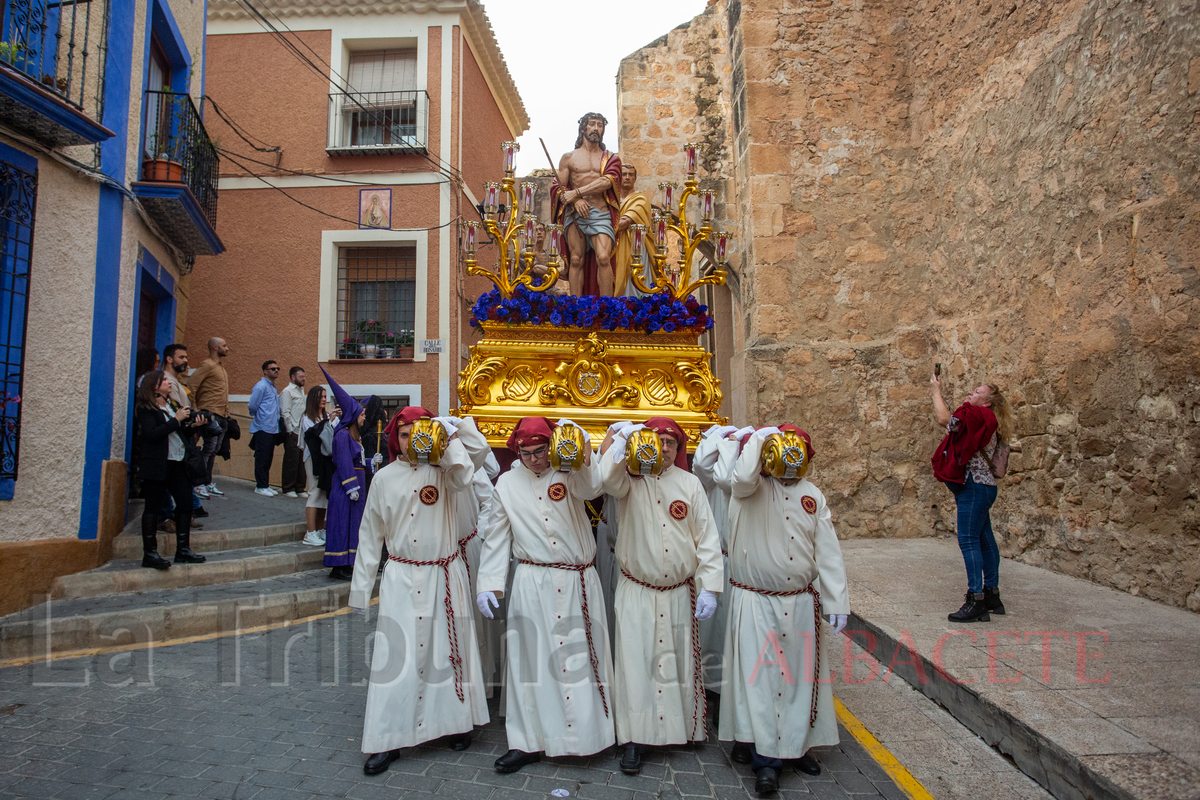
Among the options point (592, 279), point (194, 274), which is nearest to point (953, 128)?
point (592, 279)

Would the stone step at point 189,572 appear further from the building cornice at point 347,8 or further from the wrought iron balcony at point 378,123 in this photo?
the building cornice at point 347,8

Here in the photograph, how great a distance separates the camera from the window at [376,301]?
12.9 metres

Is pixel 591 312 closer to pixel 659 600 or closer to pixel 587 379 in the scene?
pixel 587 379

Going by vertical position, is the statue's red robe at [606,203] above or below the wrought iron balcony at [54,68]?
below

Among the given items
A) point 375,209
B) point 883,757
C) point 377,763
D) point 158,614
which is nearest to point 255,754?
point 377,763

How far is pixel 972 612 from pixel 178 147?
8979 mm

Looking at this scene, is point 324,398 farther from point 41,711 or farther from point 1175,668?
point 1175,668

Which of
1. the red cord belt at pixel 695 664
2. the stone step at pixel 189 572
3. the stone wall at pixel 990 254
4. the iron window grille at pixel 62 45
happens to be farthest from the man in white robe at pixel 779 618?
the iron window grille at pixel 62 45

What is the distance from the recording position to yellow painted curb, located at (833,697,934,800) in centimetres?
310

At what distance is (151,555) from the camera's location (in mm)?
5773

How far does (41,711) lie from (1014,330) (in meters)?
7.66

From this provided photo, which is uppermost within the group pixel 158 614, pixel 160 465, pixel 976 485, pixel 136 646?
pixel 160 465

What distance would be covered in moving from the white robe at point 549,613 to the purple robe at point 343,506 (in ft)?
10.5

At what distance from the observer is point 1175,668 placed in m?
3.74
